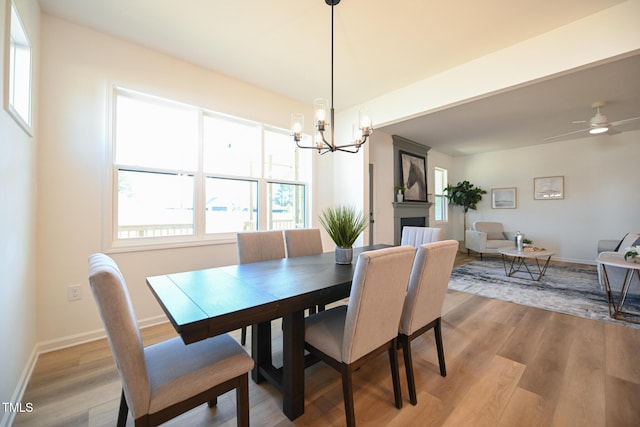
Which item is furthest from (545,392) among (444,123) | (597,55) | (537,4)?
(444,123)

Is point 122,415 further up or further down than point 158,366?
further down

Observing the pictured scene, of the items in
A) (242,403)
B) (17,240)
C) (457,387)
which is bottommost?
(457,387)

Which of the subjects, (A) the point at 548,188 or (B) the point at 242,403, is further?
(A) the point at 548,188

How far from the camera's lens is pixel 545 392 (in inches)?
64.1

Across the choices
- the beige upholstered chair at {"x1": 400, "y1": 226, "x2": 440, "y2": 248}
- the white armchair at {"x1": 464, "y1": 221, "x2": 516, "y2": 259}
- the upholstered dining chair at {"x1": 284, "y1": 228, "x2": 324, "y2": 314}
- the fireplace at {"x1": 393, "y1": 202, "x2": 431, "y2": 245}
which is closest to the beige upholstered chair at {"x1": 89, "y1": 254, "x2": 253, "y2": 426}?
the upholstered dining chair at {"x1": 284, "y1": 228, "x2": 324, "y2": 314}

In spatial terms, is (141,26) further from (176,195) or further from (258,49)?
(176,195)

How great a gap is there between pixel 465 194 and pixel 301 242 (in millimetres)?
5815

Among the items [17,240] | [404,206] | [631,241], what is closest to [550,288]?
[631,241]

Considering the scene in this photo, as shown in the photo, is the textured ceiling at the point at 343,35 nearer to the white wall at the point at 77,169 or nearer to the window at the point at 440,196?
the white wall at the point at 77,169

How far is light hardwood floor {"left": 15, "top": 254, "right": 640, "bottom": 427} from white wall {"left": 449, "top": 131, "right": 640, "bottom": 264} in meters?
4.17

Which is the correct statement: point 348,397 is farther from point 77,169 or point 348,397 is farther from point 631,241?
point 631,241

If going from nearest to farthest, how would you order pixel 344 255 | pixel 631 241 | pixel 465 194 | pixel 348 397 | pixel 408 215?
pixel 348 397, pixel 344 255, pixel 631 241, pixel 408 215, pixel 465 194

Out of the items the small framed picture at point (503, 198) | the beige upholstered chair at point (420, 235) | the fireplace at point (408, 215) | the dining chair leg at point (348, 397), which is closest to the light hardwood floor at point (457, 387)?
the dining chair leg at point (348, 397)

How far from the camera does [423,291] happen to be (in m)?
1.58
